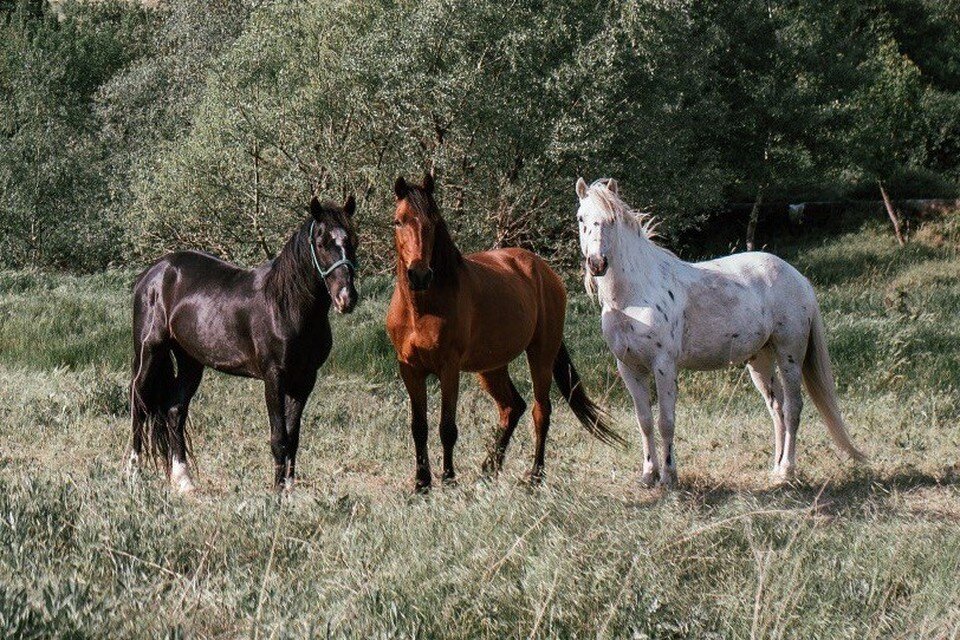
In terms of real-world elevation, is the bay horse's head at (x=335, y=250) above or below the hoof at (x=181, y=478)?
above

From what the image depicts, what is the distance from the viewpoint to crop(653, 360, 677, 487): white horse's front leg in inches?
273

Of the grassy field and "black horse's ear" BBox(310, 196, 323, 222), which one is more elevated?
"black horse's ear" BBox(310, 196, 323, 222)

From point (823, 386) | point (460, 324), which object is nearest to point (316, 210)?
point (460, 324)

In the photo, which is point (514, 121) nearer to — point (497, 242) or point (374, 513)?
point (497, 242)

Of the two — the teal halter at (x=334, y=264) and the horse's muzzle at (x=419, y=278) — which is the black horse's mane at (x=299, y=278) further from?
the horse's muzzle at (x=419, y=278)

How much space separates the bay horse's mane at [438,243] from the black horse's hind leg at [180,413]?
6.10 feet

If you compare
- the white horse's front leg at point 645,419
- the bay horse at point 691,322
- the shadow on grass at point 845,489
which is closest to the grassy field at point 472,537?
the shadow on grass at point 845,489

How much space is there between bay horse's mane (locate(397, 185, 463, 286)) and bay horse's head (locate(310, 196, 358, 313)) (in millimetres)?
350

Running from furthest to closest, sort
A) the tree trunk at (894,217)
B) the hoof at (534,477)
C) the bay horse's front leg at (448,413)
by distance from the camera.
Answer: the tree trunk at (894,217) → the bay horse's front leg at (448,413) → the hoof at (534,477)

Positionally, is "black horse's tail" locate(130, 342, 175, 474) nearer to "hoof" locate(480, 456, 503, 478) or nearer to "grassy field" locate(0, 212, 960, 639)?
"grassy field" locate(0, 212, 960, 639)

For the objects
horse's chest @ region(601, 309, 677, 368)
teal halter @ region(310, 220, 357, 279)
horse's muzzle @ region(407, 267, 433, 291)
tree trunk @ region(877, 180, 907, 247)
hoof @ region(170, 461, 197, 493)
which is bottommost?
tree trunk @ region(877, 180, 907, 247)

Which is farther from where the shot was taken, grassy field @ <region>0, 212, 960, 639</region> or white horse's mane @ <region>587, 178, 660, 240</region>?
white horse's mane @ <region>587, 178, 660, 240</region>

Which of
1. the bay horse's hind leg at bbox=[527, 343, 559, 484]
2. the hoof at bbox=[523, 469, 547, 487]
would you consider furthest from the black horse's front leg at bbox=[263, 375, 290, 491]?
the bay horse's hind leg at bbox=[527, 343, 559, 484]

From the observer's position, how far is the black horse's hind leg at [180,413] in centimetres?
706
